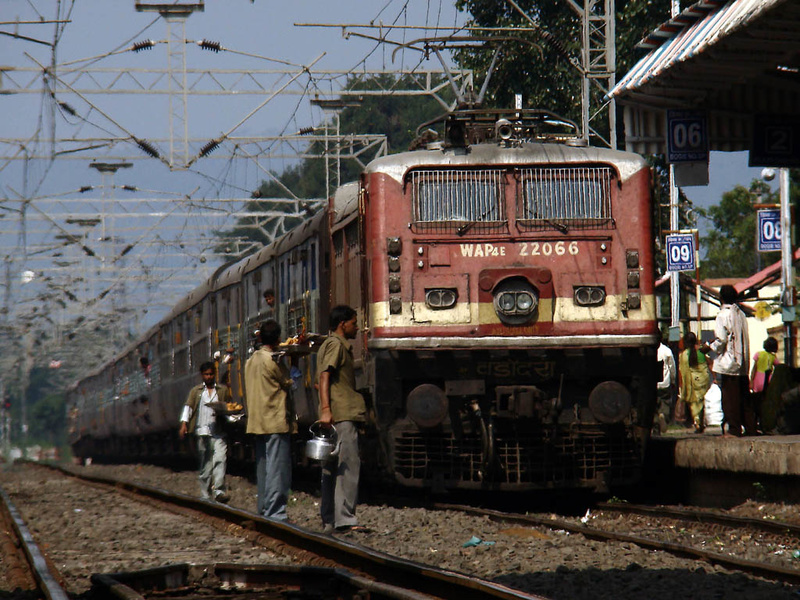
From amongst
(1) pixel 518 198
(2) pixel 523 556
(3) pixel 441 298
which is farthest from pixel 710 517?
(1) pixel 518 198

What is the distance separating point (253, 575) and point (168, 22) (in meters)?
16.8

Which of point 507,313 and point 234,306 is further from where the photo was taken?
point 234,306

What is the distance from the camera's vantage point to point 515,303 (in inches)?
455

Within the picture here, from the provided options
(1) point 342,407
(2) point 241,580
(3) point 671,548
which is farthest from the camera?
(1) point 342,407

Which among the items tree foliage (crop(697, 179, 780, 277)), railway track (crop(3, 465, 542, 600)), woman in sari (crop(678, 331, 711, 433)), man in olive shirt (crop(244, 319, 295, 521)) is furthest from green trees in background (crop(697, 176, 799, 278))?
railway track (crop(3, 465, 542, 600))

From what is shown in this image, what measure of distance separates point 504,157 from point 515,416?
2.31 metres

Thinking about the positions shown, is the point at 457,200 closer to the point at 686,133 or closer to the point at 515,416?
the point at 515,416

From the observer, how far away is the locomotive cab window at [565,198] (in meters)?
11.8

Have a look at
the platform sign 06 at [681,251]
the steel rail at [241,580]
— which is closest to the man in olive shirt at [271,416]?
the steel rail at [241,580]

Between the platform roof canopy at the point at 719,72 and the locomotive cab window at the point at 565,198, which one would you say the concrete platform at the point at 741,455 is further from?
the platform roof canopy at the point at 719,72

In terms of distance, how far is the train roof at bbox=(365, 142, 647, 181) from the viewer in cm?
1182

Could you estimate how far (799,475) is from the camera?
10375 millimetres

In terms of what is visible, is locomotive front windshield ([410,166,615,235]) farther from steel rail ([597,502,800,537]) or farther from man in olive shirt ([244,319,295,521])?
steel rail ([597,502,800,537])

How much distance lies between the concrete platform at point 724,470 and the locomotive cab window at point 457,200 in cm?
273
